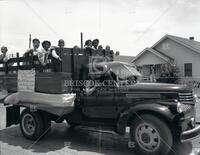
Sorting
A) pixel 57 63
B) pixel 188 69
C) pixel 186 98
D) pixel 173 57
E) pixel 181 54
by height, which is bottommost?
pixel 186 98

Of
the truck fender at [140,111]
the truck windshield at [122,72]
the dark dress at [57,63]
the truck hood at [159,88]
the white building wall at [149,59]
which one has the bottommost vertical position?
the truck fender at [140,111]

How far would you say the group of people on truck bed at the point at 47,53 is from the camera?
20.0 ft

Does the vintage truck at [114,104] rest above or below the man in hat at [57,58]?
below

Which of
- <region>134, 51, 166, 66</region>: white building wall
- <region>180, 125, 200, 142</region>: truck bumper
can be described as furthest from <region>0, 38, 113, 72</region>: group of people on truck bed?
<region>134, 51, 166, 66</region>: white building wall

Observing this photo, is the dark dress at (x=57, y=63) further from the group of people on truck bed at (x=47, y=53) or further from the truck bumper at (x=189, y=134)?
the truck bumper at (x=189, y=134)

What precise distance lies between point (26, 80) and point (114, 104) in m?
2.55

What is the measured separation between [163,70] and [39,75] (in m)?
17.9

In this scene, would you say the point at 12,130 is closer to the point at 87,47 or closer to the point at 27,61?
the point at 27,61

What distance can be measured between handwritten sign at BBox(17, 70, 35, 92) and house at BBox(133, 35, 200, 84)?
54.3 feet

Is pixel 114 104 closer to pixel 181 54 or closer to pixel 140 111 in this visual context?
pixel 140 111

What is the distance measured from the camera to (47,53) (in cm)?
627

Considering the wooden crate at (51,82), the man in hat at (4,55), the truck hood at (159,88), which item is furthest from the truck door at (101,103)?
the man in hat at (4,55)

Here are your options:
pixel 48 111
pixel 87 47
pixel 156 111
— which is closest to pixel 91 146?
pixel 48 111

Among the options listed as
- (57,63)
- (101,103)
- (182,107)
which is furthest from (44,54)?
(182,107)
